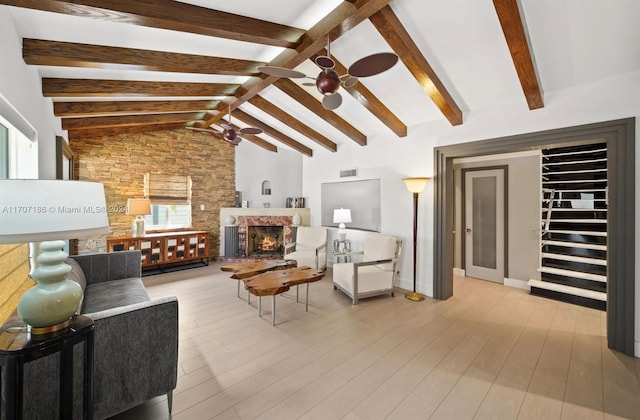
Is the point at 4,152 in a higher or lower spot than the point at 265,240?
higher

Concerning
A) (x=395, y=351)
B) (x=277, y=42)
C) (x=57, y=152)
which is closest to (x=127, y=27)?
(x=277, y=42)

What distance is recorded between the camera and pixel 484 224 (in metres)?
4.90

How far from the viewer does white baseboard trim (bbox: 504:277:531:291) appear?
172 inches

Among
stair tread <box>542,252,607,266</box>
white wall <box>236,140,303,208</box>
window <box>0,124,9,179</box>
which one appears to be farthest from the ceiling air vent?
window <box>0,124,9,179</box>

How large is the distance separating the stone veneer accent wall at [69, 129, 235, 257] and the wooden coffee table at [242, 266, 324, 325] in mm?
3602

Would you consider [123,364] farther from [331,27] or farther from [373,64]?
[331,27]

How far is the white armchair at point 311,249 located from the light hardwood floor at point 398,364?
1420 millimetres

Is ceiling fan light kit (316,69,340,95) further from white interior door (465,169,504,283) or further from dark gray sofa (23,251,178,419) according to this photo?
white interior door (465,169,504,283)

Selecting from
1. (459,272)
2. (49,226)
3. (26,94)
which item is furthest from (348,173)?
(49,226)

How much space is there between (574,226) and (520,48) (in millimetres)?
3117

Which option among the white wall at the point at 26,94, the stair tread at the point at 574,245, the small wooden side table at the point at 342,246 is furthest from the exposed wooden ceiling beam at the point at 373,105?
the stair tread at the point at 574,245

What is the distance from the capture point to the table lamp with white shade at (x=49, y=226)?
3.44 ft

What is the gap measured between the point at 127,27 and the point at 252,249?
5.05 metres

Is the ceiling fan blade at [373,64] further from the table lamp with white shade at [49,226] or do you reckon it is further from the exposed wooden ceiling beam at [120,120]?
the exposed wooden ceiling beam at [120,120]
